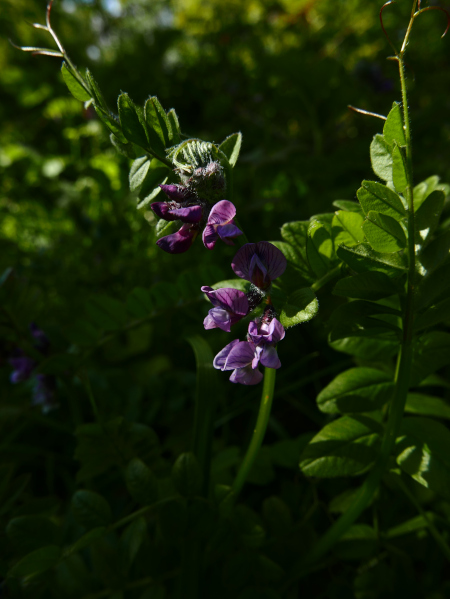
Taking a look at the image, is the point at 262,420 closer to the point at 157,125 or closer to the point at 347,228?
the point at 347,228

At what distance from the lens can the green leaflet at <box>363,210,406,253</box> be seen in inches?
21.0

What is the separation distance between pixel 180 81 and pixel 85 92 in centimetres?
197

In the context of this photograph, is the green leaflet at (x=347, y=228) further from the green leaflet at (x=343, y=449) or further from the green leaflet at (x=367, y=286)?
the green leaflet at (x=343, y=449)

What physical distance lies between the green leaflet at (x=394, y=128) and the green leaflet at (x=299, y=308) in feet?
0.64

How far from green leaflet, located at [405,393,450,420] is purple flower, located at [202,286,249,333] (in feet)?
1.23

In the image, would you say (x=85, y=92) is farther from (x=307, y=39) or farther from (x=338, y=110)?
(x=307, y=39)

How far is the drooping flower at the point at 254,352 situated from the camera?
0.50 metres

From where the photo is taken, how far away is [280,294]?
24.7 inches

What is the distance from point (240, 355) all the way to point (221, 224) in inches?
5.7

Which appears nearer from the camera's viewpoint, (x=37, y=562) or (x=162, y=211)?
(x=162, y=211)

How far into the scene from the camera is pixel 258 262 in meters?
0.54

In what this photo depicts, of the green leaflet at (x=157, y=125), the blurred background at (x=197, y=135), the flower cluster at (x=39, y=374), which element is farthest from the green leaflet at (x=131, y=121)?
the flower cluster at (x=39, y=374)

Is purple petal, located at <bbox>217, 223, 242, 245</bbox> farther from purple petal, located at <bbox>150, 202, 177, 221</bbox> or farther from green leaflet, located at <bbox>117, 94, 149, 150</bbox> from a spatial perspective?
green leaflet, located at <bbox>117, 94, 149, 150</bbox>

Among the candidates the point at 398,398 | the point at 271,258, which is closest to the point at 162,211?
the point at 271,258
